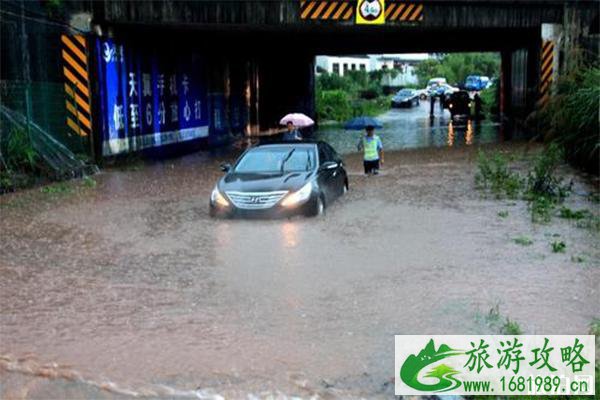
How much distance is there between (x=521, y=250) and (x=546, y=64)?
13.7m

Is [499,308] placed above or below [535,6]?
below

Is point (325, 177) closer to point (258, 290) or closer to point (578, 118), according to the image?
point (258, 290)

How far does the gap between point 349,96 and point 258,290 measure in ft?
160

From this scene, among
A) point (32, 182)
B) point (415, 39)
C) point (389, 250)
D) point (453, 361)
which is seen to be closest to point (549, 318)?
point (453, 361)

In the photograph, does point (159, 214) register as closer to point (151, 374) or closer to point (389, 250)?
point (389, 250)

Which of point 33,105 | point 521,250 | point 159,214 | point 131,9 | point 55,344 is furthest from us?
point 131,9

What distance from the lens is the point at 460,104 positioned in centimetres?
3950

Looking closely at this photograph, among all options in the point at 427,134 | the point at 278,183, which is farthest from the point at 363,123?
the point at 427,134

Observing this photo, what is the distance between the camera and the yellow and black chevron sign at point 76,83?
17.6 metres

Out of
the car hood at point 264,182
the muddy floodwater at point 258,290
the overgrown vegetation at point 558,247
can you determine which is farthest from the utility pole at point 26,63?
the overgrown vegetation at point 558,247

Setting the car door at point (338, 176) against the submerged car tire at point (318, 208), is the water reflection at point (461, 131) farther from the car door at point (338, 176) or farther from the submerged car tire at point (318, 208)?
the submerged car tire at point (318, 208)

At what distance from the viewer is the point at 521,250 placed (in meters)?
9.33

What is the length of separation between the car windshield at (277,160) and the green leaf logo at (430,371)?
24.8 ft

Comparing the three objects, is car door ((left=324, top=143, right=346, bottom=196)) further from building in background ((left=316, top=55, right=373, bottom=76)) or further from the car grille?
building in background ((left=316, top=55, right=373, bottom=76))
